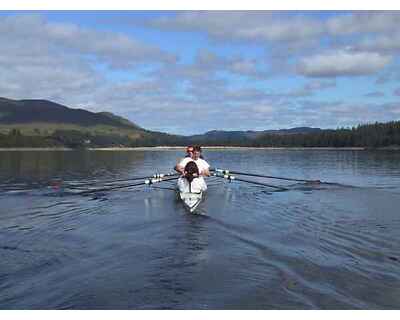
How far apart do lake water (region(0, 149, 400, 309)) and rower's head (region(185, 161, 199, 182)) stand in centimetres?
152

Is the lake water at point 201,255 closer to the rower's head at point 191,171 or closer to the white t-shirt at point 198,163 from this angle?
the rower's head at point 191,171

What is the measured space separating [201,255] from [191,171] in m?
8.80

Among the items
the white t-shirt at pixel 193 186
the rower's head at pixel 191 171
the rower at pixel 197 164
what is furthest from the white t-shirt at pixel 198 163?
the rower's head at pixel 191 171

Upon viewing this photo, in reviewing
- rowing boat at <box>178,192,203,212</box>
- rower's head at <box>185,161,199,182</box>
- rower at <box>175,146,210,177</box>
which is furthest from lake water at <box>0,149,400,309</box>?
rower at <box>175,146,210,177</box>

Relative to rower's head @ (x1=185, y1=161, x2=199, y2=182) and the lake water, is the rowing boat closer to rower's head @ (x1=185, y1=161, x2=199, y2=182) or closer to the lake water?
the lake water

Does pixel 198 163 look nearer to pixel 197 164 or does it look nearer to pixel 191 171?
pixel 197 164

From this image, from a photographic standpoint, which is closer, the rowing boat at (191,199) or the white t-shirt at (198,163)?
the rowing boat at (191,199)

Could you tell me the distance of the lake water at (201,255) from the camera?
9.01 meters

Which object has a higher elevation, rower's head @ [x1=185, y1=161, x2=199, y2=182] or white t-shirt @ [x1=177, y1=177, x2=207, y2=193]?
rower's head @ [x1=185, y1=161, x2=199, y2=182]

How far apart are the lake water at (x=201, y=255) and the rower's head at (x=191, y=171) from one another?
152 centimetres

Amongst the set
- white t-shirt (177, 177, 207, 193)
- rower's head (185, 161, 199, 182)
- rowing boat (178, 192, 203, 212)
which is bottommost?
rowing boat (178, 192, 203, 212)

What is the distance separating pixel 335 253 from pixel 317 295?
12.1 feet

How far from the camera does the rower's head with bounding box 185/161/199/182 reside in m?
20.6

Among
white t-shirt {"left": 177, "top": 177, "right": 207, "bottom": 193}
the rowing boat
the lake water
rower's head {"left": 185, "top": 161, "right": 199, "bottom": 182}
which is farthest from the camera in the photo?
white t-shirt {"left": 177, "top": 177, "right": 207, "bottom": 193}
